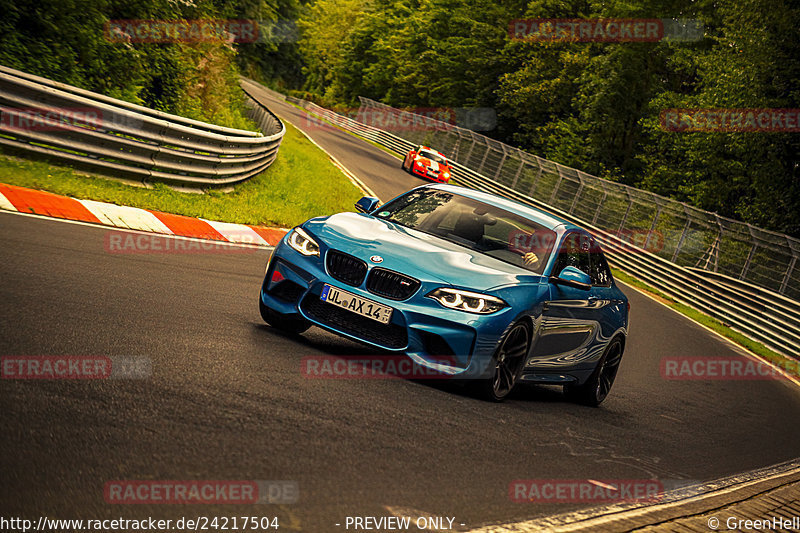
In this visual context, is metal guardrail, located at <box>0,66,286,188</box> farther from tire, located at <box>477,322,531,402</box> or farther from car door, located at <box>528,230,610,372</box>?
tire, located at <box>477,322,531,402</box>

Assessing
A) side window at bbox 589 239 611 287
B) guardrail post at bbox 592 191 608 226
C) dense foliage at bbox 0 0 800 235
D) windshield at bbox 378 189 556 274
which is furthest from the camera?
guardrail post at bbox 592 191 608 226

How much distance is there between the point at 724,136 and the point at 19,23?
27891 mm

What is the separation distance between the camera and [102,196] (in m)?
12.1

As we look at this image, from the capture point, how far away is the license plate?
6363 mm

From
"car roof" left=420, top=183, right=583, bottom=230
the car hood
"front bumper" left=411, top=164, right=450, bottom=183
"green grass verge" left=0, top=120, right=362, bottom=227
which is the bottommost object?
"front bumper" left=411, top=164, right=450, bottom=183

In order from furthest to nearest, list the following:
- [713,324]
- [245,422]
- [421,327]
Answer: [713,324]
[421,327]
[245,422]

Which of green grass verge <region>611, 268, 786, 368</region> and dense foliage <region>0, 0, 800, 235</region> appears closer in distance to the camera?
dense foliage <region>0, 0, 800, 235</region>

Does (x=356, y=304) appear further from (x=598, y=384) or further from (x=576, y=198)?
(x=576, y=198)

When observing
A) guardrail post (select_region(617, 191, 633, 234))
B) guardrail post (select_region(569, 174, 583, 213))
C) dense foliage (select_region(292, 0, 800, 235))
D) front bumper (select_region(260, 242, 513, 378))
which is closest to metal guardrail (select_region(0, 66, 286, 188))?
front bumper (select_region(260, 242, 513, 378))

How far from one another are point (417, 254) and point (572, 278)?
144 centimetres

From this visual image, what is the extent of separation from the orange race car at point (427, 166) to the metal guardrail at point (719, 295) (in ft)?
18.8

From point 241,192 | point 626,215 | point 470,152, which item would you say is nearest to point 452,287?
point 241,192

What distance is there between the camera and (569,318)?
771 cm

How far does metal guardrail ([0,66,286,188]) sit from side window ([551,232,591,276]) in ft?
24.0
